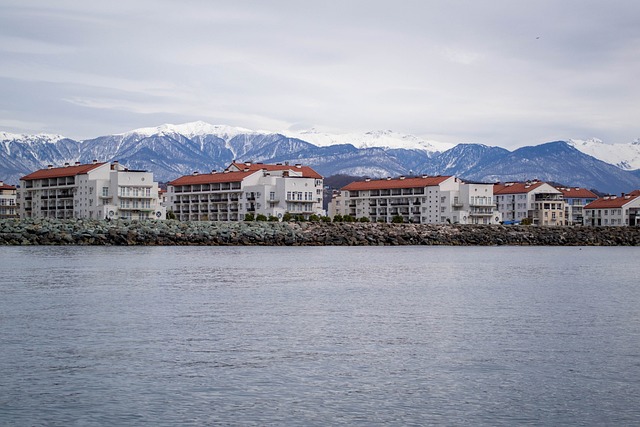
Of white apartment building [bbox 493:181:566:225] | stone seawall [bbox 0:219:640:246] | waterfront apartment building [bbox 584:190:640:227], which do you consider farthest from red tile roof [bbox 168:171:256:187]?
waterfront apartment building [bbox 584:190:640:227]

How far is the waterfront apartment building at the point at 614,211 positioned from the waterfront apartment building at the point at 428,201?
29930 mm

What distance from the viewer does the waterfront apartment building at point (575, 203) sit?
176m

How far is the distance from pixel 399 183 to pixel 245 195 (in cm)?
2791

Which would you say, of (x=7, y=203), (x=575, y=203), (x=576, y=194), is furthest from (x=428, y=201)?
(x=7, y=203)

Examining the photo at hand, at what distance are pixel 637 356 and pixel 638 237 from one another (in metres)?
111

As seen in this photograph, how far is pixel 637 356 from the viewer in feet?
60.1

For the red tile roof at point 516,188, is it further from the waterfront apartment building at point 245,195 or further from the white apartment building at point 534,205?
the waterfront apartment building at point 245,195

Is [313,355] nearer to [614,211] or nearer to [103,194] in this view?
[103,194]

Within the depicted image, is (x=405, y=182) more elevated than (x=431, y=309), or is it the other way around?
(x=405, y=182)

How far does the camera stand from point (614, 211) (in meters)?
163

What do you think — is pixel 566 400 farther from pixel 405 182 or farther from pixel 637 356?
pixel 405 182

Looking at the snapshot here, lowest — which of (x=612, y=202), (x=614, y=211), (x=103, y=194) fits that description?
(x=614, y=211)

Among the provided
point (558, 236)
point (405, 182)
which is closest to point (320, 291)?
point (558, 236)

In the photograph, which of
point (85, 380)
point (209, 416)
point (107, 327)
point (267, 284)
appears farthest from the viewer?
point (267, 284)
